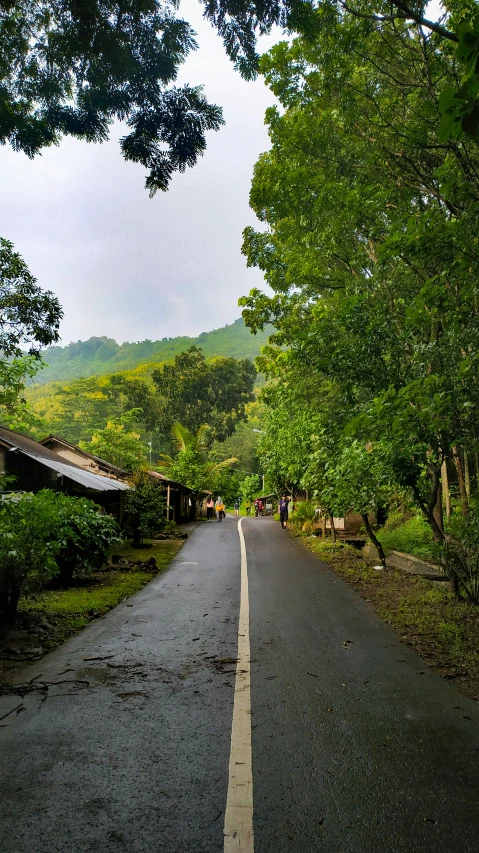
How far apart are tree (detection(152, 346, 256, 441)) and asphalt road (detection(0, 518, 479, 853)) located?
4752 centimetres

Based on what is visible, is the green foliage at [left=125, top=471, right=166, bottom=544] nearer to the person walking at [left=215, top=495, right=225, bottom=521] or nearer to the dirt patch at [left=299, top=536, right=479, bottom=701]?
the dirt patch at [left=299, top=536, right=479, bottom=701]

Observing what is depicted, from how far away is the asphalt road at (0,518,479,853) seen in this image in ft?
8.97

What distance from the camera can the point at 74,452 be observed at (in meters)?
29.6

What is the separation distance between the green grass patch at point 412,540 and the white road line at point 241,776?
29.6 feet

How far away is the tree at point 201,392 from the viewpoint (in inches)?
2128

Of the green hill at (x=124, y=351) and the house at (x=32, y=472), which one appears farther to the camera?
the green hill at (x=124, y=351)

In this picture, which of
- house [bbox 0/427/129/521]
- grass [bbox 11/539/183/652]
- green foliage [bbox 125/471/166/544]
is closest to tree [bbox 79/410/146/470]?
green foliage [bbox 125/471/166/544]

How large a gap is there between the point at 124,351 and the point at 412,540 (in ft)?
412

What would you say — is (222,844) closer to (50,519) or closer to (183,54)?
(50,519)

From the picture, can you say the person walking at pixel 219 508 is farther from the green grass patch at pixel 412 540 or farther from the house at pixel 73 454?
the green grass patch at pixel 412 540

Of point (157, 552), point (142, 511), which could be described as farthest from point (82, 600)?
point (142, 511)

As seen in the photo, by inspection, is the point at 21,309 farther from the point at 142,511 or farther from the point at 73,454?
the point at 73,454

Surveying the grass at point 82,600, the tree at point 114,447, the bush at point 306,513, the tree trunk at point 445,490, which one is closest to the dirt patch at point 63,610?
the grass at point 82,600

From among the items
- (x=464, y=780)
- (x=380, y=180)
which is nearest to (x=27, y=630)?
(x=464, y=780)
